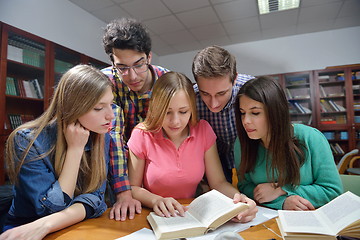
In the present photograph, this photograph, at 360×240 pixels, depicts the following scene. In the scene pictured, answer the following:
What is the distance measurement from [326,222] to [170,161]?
716 millimetres

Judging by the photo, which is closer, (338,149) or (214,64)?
(214,64)

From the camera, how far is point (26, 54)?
2611mm

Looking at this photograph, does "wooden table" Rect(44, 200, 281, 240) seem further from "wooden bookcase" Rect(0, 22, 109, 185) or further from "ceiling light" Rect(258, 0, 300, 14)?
"ceiling light" Rect(258, 0, 300, 14)

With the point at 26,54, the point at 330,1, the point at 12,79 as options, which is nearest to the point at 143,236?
the point at 12,79

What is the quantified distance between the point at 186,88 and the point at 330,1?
3619 millimetres

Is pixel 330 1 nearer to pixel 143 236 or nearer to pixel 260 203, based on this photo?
pixel 260 203

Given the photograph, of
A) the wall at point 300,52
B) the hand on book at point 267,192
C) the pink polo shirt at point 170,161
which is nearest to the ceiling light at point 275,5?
the wall at point 300,52

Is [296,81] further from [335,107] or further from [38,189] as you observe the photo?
[38,189]

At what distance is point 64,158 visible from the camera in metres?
1.00

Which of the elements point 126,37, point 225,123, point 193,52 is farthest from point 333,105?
point 126,37

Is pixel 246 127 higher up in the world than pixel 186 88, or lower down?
lower down

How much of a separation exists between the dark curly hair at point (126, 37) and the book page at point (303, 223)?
1.15 meters

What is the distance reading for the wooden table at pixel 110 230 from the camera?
783 mm

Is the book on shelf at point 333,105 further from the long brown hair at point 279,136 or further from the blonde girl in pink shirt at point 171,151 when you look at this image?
the blonde girl in pink shirt at point 171,151
